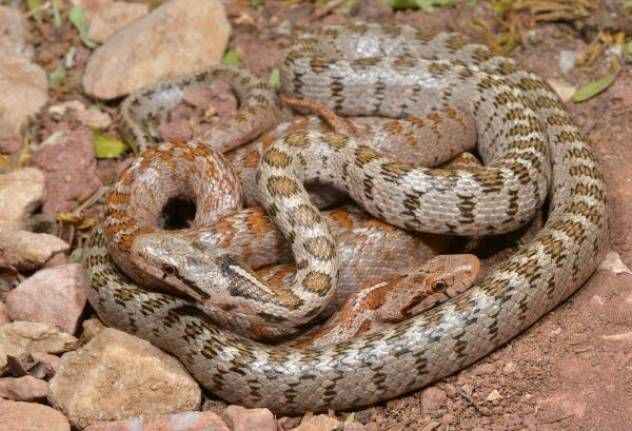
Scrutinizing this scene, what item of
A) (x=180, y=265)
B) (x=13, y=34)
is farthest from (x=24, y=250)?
(x=13, y=34)

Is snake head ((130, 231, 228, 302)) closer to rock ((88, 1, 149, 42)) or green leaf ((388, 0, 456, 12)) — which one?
rock ((88, 1, 149, 42))

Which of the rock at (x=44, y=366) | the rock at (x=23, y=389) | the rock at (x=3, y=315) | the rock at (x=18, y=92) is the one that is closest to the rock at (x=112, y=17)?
the rock at (x=18, y=92)

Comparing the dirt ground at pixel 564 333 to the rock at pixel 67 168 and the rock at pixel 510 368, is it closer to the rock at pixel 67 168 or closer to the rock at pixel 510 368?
the rock at pixel 510 368

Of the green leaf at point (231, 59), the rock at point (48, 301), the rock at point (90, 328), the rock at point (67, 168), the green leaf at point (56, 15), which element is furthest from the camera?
the green leaf at point (56, 15)

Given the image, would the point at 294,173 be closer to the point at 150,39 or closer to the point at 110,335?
the point at 110,335

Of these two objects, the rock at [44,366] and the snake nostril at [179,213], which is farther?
the snake nostril at [179,213]

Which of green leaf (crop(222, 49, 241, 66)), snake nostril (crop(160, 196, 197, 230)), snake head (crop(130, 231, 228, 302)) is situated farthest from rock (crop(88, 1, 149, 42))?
snake head (crop(130, 231, 228, 302))

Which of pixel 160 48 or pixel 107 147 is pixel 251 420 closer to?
pixel 107 147

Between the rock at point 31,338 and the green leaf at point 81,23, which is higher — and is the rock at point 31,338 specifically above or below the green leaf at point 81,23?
below
